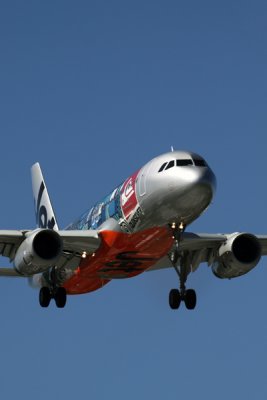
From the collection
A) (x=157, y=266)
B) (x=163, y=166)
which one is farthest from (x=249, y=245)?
(x=163, y=166)

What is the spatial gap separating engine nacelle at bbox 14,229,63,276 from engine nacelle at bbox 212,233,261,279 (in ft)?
25.5

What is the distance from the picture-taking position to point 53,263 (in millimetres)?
44219

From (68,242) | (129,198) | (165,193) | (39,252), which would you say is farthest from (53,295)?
(165,193)

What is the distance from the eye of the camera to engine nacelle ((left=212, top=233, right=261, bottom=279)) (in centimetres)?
4756

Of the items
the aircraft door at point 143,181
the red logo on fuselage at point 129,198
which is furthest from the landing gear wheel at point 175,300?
the aircraft door at point 143,181

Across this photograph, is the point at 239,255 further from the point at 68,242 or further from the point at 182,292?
A: the point at 68,242

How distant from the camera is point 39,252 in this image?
44.2m

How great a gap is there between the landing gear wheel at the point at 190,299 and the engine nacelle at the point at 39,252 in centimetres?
705

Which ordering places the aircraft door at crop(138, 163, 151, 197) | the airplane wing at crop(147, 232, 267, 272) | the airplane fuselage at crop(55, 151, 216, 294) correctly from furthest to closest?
the airplane wing at crop(147, 232, 267, 272), the aircraft door at crop(138, 163, 151, 197), the airplane fuselage at crop(55, 151, 216, 294)

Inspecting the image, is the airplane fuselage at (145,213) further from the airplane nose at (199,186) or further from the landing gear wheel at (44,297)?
the landing gear wheel at (44,297)

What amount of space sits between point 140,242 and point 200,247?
19.9 feet

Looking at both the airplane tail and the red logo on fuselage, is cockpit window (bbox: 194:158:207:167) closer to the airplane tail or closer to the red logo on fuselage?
the red logo on fuselage

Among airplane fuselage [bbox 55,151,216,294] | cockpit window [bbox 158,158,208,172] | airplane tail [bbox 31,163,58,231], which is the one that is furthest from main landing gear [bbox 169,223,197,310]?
airplane tail [bbox 31,163,58,231]

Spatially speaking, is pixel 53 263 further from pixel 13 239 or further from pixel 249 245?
pixel 249 245
